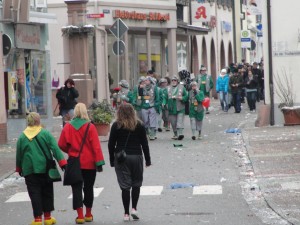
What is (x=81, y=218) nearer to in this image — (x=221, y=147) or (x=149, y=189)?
(x=149, y=189)

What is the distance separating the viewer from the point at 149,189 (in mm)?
17641

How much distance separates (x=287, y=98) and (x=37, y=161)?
17853 millimetres

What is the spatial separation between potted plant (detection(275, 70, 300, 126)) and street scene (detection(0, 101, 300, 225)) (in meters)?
2.62

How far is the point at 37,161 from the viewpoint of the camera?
1383 centimetres

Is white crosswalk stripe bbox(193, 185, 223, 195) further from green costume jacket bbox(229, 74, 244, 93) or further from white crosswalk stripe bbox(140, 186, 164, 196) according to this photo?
green costume jacket bbox(229, 74, 244, 93)

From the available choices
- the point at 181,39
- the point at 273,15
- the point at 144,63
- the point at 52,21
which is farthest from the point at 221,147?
the point at 181,39

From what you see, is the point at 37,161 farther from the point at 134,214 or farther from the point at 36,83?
the point at 36,83

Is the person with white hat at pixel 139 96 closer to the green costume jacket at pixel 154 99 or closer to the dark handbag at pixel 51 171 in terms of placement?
the green costume jacket at pixel 154 99

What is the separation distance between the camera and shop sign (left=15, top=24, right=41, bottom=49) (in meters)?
31.2

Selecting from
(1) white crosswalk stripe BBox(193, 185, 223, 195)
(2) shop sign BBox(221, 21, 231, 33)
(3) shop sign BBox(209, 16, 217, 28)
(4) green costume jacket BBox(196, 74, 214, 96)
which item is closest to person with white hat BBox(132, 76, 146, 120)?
(1) white crosswalk stripe BBox(193, 185, 223, 195)

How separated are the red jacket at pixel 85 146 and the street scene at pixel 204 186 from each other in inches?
29.7

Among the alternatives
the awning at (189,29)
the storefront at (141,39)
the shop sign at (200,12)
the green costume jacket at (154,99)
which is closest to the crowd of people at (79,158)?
the green costume jacket at (154,99)

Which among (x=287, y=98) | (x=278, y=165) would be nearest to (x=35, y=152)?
(x=278, y=165)

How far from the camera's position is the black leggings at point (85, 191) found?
1397cm
